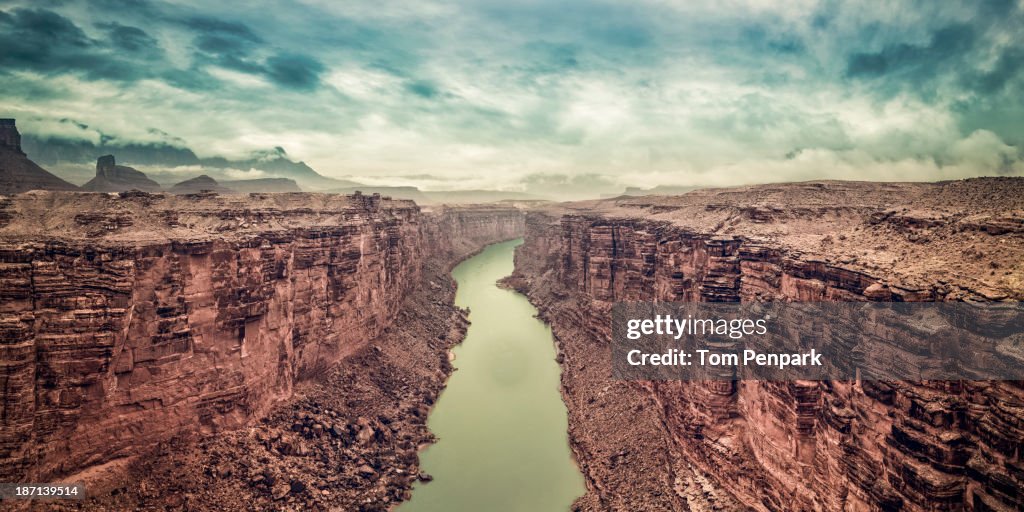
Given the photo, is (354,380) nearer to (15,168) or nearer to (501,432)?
(501,432)

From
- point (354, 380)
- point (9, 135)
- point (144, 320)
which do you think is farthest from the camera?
point (9, 135)

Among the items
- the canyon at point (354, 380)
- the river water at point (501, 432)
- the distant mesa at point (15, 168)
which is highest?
the distant mesa at point (15, 168)

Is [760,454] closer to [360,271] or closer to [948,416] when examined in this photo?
[948,416]

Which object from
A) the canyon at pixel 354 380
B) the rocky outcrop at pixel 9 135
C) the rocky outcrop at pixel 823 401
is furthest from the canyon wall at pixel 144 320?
the rocky outcrop at pixel 9 135

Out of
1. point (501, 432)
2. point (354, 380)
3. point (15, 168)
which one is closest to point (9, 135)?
point (15, 168)

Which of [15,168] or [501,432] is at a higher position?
[15,168]

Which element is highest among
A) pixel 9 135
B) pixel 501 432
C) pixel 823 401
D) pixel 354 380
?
pixel 9 135

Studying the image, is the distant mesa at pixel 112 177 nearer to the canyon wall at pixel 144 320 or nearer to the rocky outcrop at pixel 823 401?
the canyon wall at pixel 144 320
